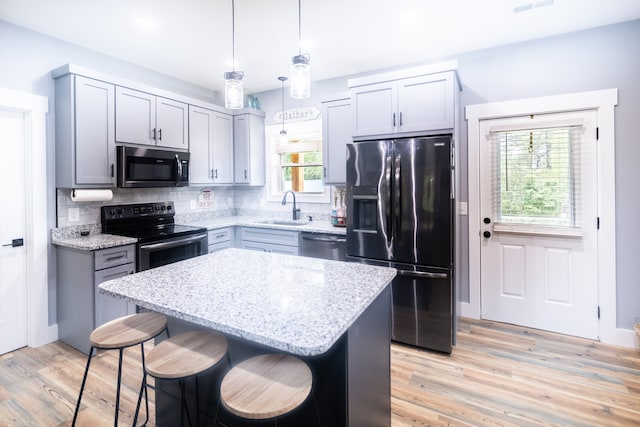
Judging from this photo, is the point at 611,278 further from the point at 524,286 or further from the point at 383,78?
the point at 383,78

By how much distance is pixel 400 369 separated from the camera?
251 centimetres

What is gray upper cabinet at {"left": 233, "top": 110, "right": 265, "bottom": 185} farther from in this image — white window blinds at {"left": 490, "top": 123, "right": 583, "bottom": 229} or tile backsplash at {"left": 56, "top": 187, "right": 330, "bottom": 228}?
white window blinds at {"left": 490, "top": 123, "right": 583, "bottom": 229}

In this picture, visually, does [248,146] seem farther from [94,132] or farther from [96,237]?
[96,237]

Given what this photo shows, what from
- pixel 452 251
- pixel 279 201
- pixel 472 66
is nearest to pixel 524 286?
pixel 452 251

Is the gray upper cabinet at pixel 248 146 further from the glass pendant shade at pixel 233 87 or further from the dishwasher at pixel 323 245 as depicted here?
the glass pendant shade at pixel 233 87

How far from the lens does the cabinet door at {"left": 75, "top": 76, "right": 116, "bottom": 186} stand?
9.31ft

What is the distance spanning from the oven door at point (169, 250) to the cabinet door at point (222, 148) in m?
0.96

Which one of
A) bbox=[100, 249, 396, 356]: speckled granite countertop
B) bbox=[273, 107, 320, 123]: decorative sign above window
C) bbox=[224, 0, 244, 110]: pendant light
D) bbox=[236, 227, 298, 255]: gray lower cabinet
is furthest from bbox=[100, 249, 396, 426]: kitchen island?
bbox=[273, 107, 320, 123]: decorative sign above window

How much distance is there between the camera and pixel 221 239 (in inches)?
153

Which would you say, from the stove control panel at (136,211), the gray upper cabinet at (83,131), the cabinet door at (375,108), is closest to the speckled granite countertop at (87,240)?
the stove control panel at (136,211)

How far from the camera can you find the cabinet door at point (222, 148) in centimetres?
416

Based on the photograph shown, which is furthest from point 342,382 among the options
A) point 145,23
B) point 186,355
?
point 145,23

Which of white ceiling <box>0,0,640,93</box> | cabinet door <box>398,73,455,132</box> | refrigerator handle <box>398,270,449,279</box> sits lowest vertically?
refrigerator handle <box>398,270,449,279</box>

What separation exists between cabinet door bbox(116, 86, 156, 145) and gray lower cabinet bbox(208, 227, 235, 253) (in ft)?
3.79
